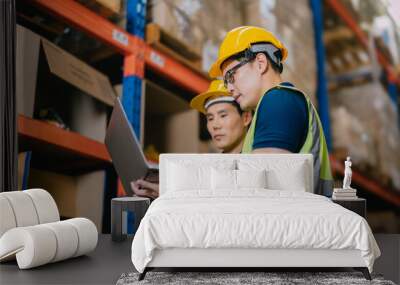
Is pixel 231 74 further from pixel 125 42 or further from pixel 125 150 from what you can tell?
pixel 125 150

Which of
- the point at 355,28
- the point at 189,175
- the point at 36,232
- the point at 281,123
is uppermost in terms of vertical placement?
the point at 355,28

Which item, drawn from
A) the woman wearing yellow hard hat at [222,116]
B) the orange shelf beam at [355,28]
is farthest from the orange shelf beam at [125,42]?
the orange shelf beam at [355,28]

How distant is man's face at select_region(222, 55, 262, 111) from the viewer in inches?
137

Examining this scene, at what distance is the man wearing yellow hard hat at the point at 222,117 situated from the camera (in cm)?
363

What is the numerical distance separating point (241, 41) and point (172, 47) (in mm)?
567

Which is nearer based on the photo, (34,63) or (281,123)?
(34,63)

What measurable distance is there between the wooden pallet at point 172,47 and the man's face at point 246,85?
1.02 feet

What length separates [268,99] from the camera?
329 centimetres

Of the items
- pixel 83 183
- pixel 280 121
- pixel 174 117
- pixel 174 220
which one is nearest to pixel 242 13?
pixel 174 117

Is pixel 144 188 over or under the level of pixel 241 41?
under

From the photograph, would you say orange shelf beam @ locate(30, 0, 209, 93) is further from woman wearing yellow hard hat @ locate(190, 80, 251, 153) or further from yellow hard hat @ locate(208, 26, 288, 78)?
yellow hard hat @ locate(208, 26, 288, 78)

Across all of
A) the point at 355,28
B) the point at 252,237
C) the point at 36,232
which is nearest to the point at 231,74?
the point at 252,237

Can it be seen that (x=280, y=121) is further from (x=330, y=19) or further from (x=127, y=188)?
(x=330, y=19)

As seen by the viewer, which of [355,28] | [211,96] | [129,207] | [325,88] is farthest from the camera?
[355,28]
